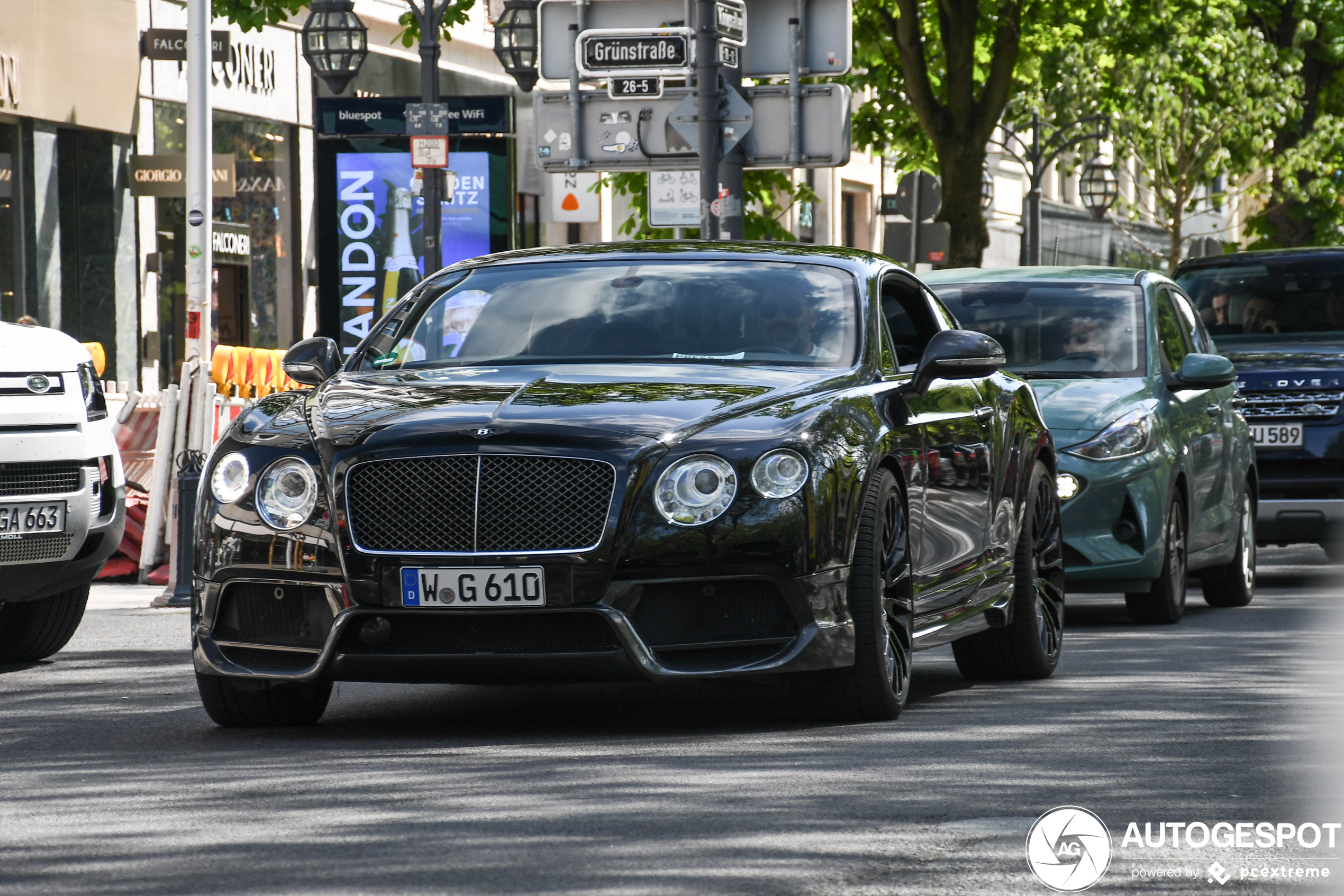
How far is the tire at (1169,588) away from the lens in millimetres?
12172

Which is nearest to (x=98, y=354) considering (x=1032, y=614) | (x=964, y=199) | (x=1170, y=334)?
(x=964, y=199)

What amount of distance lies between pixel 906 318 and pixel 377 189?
14603mm

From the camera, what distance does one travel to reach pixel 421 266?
23875 millimetres

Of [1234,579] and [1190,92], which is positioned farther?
[1190,92]

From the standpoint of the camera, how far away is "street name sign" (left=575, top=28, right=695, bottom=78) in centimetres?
1642

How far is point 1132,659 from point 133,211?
1957 cm

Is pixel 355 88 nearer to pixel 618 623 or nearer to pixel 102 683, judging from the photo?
pixel 102 683

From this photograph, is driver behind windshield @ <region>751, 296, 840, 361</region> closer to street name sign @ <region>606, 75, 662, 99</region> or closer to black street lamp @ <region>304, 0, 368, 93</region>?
street name sign @ <region>606, 75, 662, 99</region>

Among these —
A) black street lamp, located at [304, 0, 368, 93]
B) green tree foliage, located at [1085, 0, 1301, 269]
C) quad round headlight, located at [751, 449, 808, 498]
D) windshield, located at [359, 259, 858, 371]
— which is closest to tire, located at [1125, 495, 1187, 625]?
windshield, located at [359, 259, 858, 371]

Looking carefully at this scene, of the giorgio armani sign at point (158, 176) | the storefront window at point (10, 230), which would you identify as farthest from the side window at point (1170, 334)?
the giorgio armani sign at point (158, 176)

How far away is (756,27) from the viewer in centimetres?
1812

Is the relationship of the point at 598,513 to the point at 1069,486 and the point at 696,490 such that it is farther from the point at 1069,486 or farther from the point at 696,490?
the point at 1069,486

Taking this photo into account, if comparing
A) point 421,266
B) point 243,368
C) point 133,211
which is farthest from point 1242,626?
point 133,211

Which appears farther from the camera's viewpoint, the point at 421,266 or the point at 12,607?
the point at 421,266
